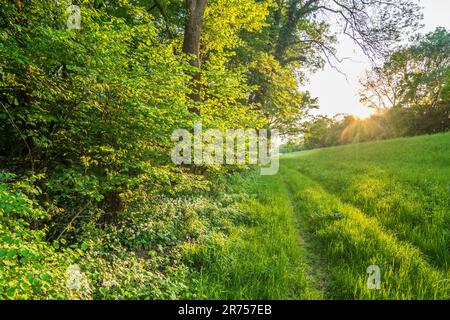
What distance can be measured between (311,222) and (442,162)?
9.14 metres

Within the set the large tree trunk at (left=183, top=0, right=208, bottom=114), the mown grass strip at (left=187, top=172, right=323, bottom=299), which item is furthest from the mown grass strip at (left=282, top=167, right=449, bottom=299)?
the large tree trunk at (left=183, top=0, right=208, bottom=114)

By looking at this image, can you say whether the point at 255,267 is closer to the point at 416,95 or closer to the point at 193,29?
the point at 193,29

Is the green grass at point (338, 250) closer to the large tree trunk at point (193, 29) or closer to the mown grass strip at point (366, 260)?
the mown grass strip at point (366, 260)

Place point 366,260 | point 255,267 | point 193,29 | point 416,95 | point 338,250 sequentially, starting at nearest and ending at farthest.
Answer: point 255,267 < point 366,260 < point 338,250 < point 193,29 < point 416,95

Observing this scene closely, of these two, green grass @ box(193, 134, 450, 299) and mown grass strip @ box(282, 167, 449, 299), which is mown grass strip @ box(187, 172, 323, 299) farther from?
mown grass strip @ box(282, 167, 449, 299)

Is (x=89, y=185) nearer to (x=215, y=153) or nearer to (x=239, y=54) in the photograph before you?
(x=215, y=153)

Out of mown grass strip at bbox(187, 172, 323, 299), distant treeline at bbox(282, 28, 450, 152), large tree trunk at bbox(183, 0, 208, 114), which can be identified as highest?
distant treeline at bbox(282, 28, 450, 152)

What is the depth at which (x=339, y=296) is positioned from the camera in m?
3.06

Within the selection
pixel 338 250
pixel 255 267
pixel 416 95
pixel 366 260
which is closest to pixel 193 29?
pixel 255 267

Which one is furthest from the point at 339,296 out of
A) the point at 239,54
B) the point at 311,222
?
the point at 239,54

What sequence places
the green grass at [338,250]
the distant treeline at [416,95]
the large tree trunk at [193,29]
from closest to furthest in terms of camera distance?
the green grass at [338,250]
the large tree trunk at [193,29]
the distant treeline at [416,95]

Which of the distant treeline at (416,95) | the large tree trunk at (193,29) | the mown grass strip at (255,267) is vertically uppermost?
the distant treeline at (416,95)

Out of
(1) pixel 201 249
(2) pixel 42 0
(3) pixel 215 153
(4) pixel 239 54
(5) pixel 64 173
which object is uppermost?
(4) pixel 239 54

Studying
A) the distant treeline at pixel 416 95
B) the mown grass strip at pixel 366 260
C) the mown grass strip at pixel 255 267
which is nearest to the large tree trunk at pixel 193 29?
the mown grass strip at pixel 255 267
